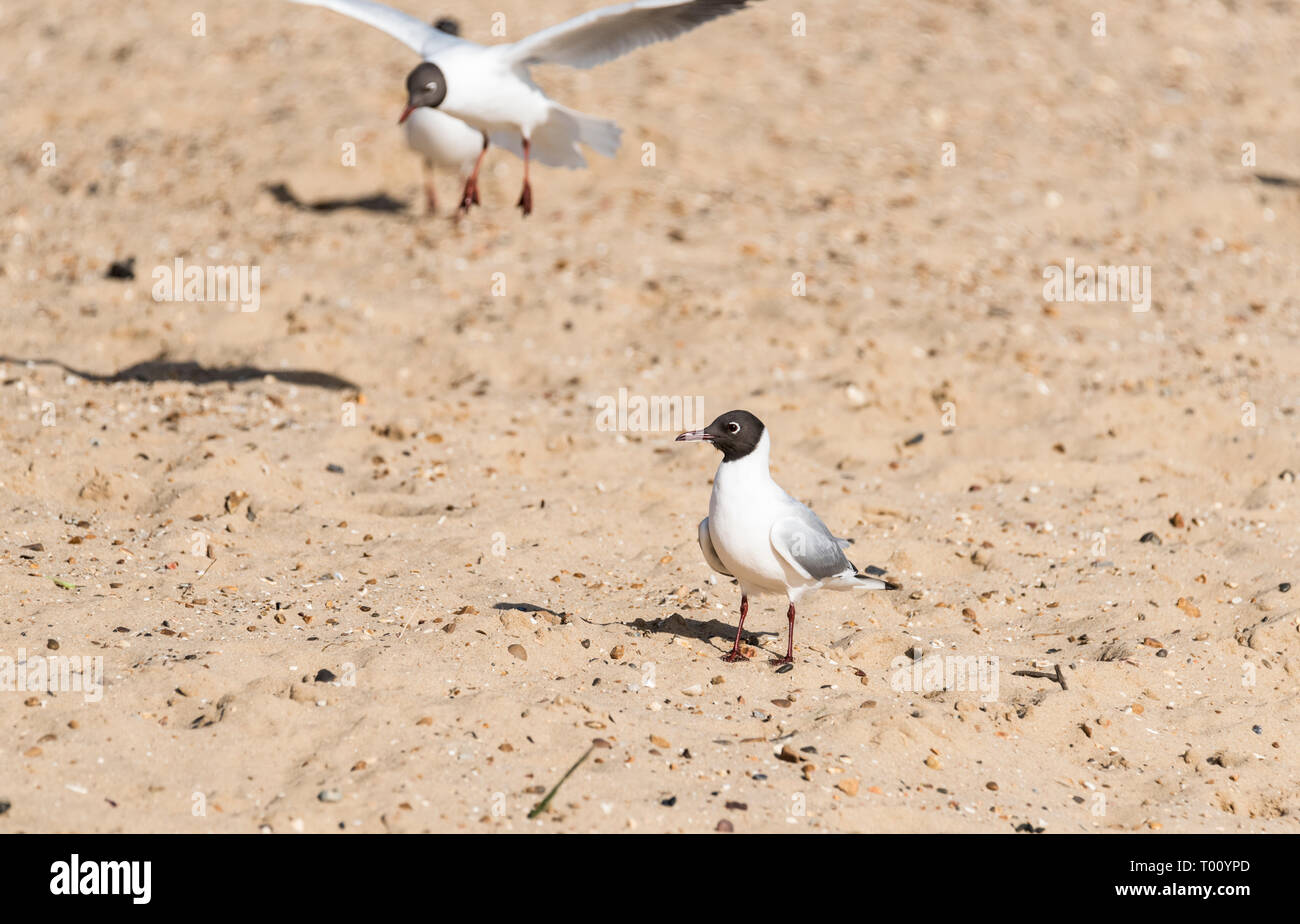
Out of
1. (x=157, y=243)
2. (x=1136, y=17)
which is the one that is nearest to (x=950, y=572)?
(x=157, y=243)

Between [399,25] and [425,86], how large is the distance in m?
1.01

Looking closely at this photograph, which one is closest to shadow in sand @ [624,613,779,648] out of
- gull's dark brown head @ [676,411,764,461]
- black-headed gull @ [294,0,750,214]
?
gull's dark brown head @ [676,411,764,461]

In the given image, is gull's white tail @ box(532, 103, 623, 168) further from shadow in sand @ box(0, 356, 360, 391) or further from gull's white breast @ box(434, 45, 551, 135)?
shadow in sand @ box(0, 356, 360, 391)

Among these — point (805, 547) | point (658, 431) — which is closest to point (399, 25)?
point (658, 431)

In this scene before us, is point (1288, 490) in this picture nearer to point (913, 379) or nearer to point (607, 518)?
point (913, 379)

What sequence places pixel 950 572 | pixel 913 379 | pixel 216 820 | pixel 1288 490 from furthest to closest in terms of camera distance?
pixel 913 379 < pixel 1288 490 < pixel 950 572 < pixel 216 820

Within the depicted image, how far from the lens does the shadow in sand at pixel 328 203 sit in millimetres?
10523

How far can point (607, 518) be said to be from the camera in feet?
21.6

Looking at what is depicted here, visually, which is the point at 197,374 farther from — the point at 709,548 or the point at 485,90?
the point at 709,548

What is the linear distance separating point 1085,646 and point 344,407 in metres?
4.11

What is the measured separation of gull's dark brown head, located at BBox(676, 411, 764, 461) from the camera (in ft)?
16.3

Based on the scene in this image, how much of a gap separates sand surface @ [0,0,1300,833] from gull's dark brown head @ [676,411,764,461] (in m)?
0.81

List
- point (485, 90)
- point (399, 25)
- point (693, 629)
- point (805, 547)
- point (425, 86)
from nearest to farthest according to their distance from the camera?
point (805, 547) → point (693, 629) → point (425, 86) → point (485, 90) → point (399, 25)

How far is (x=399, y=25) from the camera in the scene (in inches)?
333
